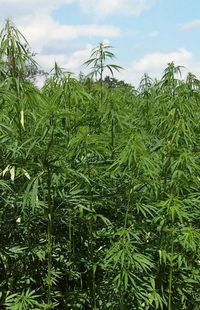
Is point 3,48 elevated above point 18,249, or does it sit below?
above

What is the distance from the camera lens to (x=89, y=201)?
11.4 ft

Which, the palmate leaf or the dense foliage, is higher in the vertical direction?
the dense foliage

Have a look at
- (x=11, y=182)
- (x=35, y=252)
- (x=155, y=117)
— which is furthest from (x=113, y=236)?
(x=155, y=117)

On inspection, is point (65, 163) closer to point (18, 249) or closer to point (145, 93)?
point (18, 249)

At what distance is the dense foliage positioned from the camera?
3266 millimetres

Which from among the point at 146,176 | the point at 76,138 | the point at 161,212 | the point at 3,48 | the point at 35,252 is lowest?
the point at 35,252

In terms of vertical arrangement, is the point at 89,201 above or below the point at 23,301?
above

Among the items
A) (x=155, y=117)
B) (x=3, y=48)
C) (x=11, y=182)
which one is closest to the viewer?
(x=3, y=48)

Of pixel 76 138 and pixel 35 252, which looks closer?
pixel 76 138

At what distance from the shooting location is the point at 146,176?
355cm

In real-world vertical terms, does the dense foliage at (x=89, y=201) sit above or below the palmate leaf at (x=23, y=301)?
above

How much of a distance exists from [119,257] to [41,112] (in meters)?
0.95

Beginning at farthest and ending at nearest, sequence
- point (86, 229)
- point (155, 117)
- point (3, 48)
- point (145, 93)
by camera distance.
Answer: point (145, 93) → point (155, 117) → point (86, 229) → point (3, 48)

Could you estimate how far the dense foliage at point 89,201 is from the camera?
10.7ft
